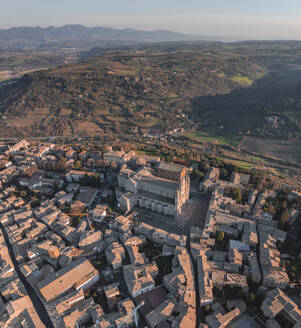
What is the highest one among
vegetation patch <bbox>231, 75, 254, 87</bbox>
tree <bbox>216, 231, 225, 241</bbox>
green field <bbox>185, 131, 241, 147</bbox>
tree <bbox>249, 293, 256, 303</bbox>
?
vegetation patch <bbox>231, 75, 254, 87</bbox>

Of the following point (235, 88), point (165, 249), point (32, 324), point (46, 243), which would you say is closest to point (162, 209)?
point (165, 249)

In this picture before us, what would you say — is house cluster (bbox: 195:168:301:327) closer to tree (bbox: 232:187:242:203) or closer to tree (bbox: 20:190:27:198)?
tree (bbox: 232:187:242:203)


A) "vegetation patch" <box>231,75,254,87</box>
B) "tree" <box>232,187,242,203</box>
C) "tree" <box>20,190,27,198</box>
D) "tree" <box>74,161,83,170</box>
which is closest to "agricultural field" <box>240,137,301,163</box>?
"tree" <box>232,187,242,203</box>

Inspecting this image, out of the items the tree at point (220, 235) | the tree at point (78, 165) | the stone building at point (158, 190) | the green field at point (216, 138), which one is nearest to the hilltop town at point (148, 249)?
the stone building at point (158, 190)

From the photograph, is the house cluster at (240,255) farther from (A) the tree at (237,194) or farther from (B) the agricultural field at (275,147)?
(B) the agricultural field at (275,147)

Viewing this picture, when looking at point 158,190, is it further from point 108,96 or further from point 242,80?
point 242,80

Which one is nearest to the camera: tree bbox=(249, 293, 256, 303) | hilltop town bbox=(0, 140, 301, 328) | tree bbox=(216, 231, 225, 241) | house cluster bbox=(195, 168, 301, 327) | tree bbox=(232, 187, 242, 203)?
house cluster bbox=(195, 168, 301, 327)

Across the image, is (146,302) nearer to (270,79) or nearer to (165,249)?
(165,249)
